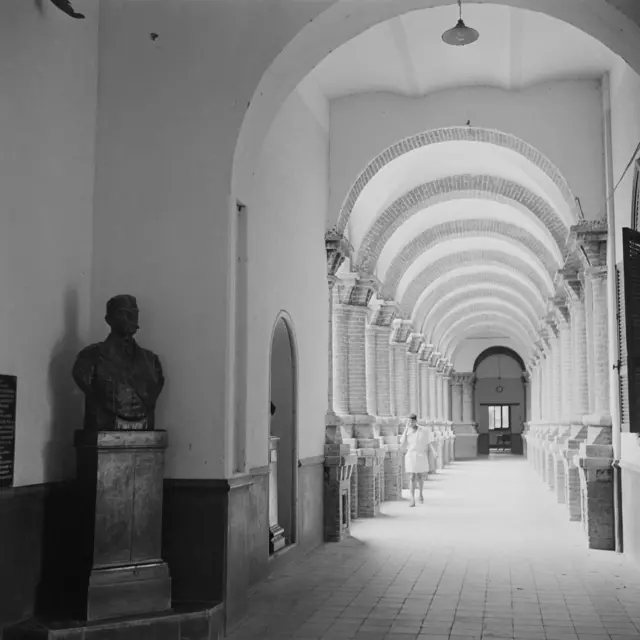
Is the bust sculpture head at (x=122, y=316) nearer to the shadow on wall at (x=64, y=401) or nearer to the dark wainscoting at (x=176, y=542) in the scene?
the shadow on wall at (x=64, y=401)

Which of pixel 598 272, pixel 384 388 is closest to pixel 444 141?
pixel 598 272

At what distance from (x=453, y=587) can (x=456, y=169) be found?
7.97 metres

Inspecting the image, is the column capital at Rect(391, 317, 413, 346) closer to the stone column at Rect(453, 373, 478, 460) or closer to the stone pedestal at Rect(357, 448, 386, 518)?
the stone pedestal at Rect(357, 448, 386, 518)

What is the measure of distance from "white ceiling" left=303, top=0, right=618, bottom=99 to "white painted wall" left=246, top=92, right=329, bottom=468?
83 cm

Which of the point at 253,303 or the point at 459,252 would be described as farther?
the point at 459,252

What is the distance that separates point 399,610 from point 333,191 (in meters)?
6.36

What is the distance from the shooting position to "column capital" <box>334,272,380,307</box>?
45.4 ft

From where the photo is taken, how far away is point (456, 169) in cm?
1408

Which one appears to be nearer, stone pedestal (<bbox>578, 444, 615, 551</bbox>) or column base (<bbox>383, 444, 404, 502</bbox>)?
stone pedestal (<bbox>578, 444, 615, 551</bbox>)

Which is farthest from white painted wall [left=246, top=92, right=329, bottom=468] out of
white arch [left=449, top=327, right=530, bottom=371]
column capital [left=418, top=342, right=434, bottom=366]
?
white arch [left=449, top=327, right=530, bottom=371]

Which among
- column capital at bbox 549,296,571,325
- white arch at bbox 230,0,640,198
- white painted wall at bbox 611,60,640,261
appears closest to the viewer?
white arch at bbox 230,0,640,198

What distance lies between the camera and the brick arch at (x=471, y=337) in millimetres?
35344

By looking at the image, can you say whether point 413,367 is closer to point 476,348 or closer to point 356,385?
point 356,385

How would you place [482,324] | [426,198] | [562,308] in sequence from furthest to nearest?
[482,324] → [562,308] → [426,198]
